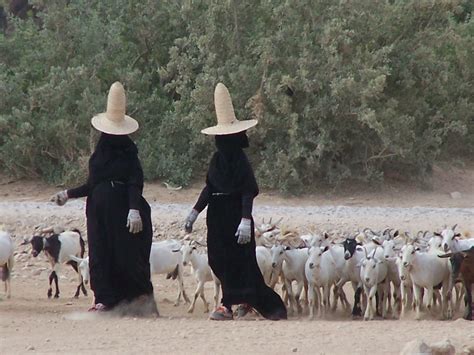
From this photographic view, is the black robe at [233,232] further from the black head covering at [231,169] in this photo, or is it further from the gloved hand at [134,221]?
the gloved hand at [134,221]

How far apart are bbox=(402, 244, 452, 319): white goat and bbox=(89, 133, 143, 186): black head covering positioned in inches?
128

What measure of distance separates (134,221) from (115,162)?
709mm

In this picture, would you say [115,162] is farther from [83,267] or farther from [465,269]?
[465,269]

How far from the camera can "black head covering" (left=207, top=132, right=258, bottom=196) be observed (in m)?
12.0

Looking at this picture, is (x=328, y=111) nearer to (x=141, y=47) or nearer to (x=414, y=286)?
(x=141, y=47)

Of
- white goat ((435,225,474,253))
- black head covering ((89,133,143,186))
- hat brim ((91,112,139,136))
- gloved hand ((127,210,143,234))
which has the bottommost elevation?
white goat ((435,225,474,253))

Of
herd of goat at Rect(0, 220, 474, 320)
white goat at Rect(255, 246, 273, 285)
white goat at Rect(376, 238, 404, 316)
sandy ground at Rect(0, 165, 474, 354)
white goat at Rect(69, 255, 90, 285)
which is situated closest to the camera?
sandy ground at Rect(0, 165, 474, 354)

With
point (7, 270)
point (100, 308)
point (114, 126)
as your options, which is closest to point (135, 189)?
point (114, 126)

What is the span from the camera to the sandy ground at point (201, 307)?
9734 millimetres

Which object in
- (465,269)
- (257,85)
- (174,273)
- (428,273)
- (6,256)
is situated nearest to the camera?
(465,269)

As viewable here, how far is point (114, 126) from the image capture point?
473 inches

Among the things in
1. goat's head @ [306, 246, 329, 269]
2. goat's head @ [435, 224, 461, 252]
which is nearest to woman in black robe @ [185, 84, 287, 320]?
goat's head @ [306, 246, 329, 269]

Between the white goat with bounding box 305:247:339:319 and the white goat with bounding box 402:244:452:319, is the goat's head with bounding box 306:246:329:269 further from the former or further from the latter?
the white goat with bounding box 402:244:452:319

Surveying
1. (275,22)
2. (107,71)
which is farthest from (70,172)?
(275,22)
